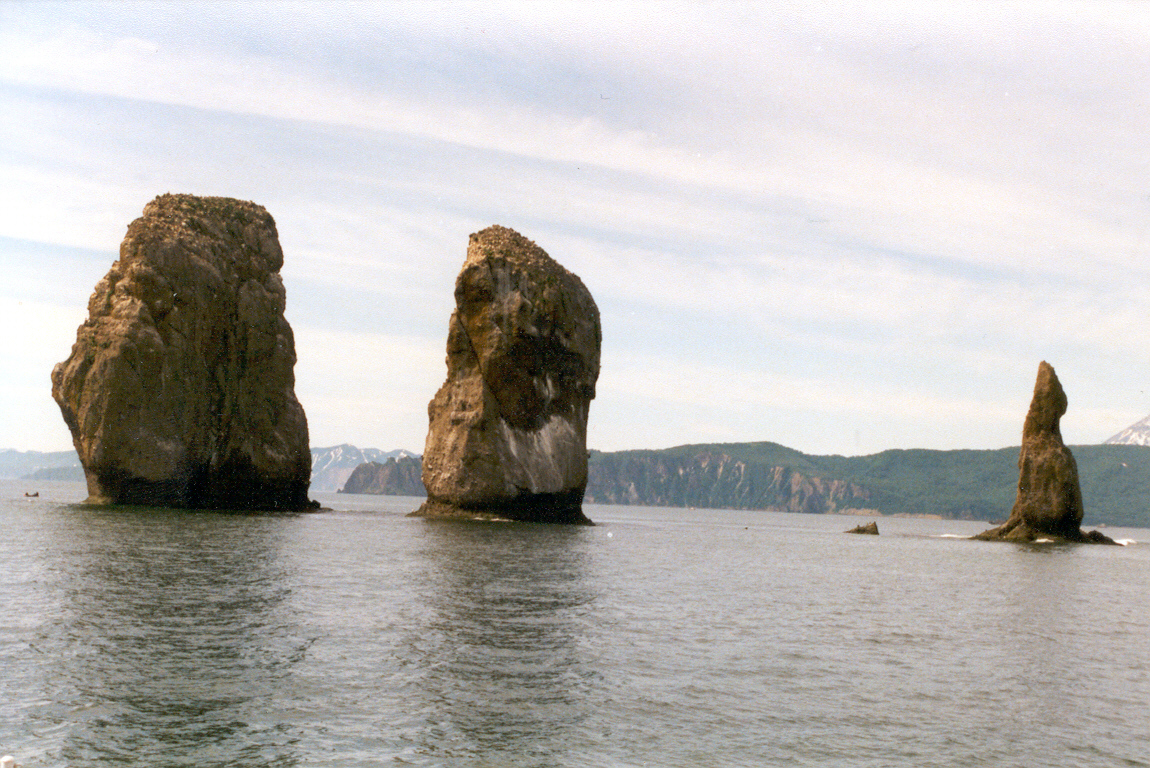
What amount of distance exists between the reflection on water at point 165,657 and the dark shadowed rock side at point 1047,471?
68.3 metres

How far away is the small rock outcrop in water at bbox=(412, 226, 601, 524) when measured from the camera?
8006 centimetres

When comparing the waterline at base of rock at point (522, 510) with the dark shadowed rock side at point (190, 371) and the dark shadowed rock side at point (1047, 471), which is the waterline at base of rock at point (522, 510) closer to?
the dark shadowed rock side at point (190, 371)

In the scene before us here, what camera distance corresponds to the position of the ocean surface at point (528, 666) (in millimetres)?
16047

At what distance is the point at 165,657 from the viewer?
2095 centimetres

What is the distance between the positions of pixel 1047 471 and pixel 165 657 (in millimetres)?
80596

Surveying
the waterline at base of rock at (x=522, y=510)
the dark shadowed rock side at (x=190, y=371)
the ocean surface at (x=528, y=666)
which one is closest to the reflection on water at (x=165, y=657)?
the ocean surface at (x=528, y=666)

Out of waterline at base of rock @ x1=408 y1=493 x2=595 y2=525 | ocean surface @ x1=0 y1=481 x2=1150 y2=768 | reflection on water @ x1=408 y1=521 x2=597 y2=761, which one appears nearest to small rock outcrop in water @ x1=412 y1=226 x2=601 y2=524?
waterline at base of rock @ x1=408 y1=493 x2=595 y2=525

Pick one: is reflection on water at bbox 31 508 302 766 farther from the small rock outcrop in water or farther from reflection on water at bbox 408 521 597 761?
the small rock outcrop in water

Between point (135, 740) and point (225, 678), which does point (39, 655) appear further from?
point (135, 740)

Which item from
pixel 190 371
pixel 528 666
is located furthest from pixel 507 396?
pixel 528 666

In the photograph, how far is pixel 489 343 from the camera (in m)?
80.8

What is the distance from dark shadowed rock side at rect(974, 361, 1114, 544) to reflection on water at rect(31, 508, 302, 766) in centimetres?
6827

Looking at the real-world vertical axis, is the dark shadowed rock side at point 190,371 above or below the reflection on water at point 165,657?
above

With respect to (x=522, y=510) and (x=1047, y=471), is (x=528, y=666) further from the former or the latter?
(x=1047, y=471)
